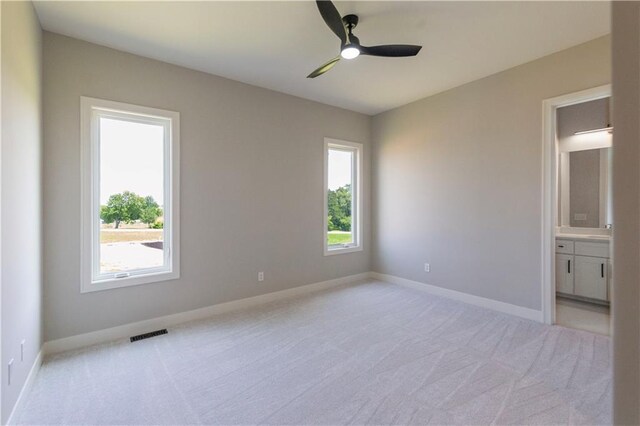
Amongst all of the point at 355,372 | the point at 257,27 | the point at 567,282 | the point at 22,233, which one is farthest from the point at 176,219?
the point at 567,282

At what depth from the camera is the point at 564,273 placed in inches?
159

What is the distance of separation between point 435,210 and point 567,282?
1922 millimetres

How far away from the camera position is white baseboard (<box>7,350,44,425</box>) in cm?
184

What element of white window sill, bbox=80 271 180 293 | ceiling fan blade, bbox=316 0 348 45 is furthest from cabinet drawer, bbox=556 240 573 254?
white window sill, bbox=80 271 180 293

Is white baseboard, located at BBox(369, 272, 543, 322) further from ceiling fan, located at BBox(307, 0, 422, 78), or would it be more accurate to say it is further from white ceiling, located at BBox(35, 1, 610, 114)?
ceiling fan, located at BBox(307, 0, 422, 78)

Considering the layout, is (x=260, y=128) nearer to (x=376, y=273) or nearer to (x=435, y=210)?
(x=435, y=210)

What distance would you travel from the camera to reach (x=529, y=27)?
266 cm

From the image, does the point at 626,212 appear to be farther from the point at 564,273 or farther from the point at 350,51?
the point at 564,273

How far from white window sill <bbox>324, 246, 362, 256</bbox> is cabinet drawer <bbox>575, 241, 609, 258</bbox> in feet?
9.59

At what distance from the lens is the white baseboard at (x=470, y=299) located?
3355 millimetres

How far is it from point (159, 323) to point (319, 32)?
10.7ft

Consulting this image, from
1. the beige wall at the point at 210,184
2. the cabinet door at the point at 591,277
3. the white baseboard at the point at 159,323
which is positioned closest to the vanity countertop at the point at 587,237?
the cabinet door at the point at 591,277

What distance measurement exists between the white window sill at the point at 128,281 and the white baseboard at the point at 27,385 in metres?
0.59

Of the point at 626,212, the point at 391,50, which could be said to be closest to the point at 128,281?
the point at 391,50
